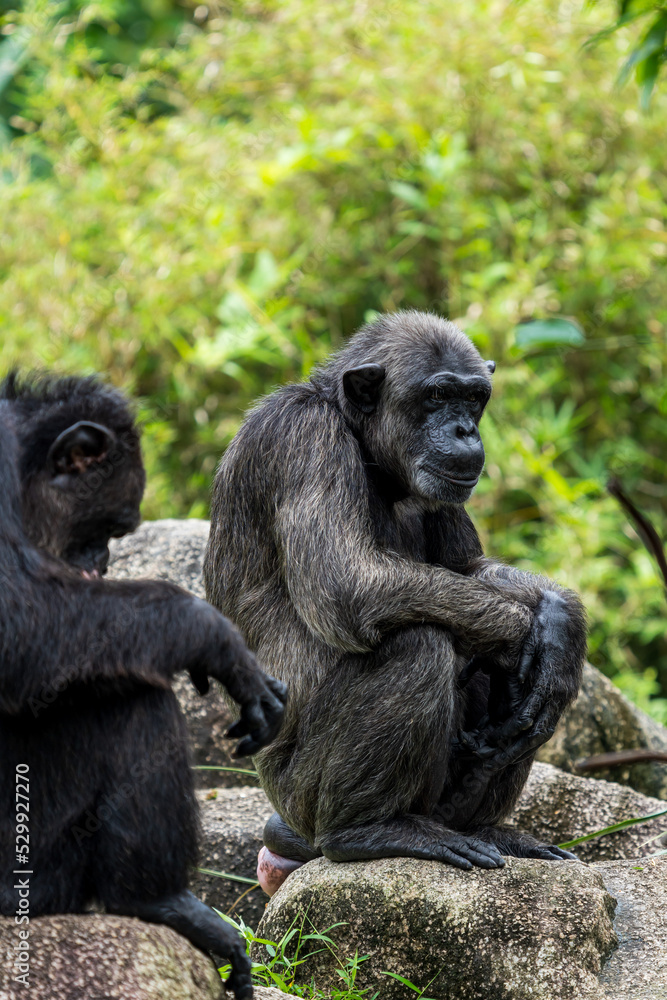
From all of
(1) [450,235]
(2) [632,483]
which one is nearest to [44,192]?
(1) [450,235]

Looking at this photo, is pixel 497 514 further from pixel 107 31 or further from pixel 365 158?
pixel 107 31

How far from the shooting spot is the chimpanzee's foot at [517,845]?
5.02 m

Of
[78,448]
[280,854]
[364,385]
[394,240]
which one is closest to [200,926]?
[78,448]

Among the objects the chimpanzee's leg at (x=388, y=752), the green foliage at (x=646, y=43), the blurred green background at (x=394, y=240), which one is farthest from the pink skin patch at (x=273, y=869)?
the blurred green background at (x=394, y=240)

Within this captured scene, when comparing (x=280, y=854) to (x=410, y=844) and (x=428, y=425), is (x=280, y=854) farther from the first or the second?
(x=428, y=425)

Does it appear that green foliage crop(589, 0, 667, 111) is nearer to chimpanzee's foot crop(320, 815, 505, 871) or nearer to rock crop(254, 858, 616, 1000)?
chimpanzee's foot crop(320, 815, 505, 871)

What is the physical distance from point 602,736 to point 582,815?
1.06 metres

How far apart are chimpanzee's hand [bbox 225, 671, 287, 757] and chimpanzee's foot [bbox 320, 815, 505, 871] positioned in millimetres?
1354

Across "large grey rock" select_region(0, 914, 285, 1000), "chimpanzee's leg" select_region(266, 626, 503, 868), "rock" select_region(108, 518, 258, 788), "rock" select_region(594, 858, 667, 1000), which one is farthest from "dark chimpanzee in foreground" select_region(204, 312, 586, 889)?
"rock" select_region(108, 518, 258, 788)

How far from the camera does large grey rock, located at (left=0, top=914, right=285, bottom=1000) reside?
3.24 metres

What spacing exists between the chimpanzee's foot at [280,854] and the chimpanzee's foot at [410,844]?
0.54 meters

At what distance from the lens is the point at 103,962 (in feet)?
11.0

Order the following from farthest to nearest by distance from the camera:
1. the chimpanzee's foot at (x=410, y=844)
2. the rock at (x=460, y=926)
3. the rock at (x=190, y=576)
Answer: the rock at (x=190, y=576) < the chimpanzee's foot at (x=410, y=844) < the rock at (x=460, y=926)

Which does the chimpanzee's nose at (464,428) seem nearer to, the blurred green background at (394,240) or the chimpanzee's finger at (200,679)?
the chimpanzee's finger at (200,679)
